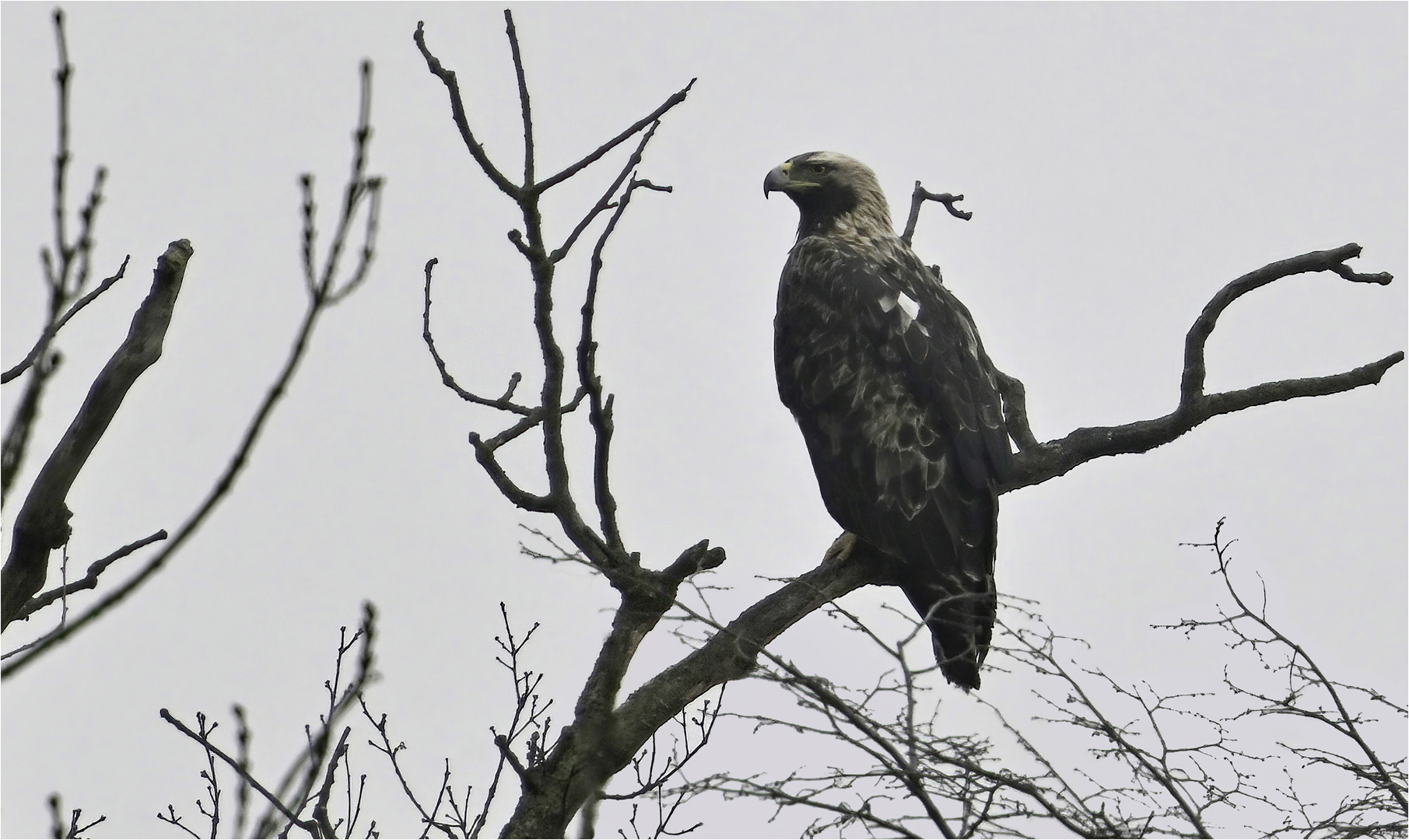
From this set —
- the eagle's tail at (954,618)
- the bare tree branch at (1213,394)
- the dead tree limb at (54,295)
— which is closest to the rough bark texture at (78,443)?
the dead tree limb at (54,295)

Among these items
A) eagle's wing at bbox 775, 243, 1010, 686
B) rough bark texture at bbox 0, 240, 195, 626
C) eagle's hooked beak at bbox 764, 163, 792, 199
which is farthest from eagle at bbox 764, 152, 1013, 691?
rough bark texture at bbox 0, 240, 195, 626

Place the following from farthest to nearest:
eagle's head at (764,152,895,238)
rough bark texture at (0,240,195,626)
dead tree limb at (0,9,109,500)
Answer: eagle's head at (764,152,895,238) → rough bark texture at (0,240,195,626) → dead tree limb at (0,9,109,500)

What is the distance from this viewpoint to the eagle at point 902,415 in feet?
20.1

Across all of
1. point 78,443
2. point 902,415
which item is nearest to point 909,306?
point 902,415

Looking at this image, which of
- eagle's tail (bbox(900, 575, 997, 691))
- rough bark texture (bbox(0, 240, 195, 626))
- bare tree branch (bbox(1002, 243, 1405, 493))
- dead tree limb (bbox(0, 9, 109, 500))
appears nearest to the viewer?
dead tree limb (bbox(0, 9, 109, 500))

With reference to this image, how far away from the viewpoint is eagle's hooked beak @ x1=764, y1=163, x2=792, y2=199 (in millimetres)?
7750

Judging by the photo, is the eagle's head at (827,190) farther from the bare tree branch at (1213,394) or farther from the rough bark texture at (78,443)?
the rough bark texture at (78,443)

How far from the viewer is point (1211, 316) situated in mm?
5668

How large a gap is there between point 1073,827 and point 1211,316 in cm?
263

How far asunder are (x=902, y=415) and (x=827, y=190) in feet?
6.06

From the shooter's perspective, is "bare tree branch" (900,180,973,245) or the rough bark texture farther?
"bare tree branch" (900,180,973,245)

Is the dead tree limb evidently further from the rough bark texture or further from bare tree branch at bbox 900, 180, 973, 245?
bare tree branch at bbox 900, 180, 973, 245

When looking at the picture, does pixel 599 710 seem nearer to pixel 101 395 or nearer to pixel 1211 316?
pixel 101 395

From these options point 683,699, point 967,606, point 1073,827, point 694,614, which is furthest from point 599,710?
point 967,606
